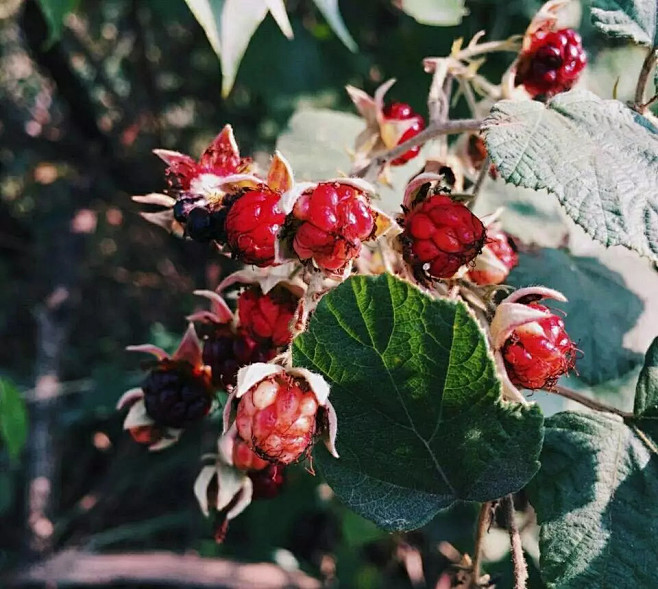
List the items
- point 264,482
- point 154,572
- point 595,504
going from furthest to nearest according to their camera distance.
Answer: point 154,572, point 264,482, point 595,504

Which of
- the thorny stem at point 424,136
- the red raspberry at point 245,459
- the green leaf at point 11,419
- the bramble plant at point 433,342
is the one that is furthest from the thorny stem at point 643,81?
the green leaf at point 11,419

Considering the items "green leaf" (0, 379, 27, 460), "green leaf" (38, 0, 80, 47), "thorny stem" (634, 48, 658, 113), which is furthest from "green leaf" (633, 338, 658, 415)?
"green leaf" (0, 379, 27, 460)

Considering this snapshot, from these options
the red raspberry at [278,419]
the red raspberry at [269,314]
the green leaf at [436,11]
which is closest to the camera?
the red raspberry at [278,419]

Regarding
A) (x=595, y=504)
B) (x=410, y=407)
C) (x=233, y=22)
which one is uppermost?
(x=233, y=22)

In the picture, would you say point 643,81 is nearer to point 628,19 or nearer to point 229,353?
point 628,19

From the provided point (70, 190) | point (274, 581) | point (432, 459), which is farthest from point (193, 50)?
point (432, 459)

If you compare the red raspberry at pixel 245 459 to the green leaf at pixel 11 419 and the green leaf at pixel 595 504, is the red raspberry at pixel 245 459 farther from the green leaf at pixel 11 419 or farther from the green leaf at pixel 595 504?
the green leaf at pixel 11 419

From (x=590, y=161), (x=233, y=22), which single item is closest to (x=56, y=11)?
(x=233, y=22)

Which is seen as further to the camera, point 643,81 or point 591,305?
point 591,305
